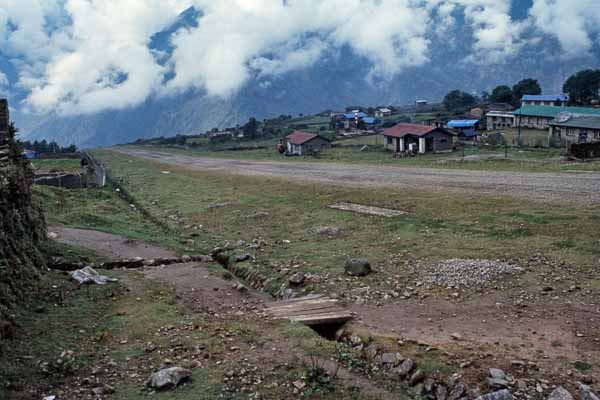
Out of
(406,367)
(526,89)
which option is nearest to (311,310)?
(406,367)

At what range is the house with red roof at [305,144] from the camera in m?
73.0

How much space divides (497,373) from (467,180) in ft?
84.5

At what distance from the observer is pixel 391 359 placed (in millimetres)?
10594

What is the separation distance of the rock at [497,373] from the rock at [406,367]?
139 cm

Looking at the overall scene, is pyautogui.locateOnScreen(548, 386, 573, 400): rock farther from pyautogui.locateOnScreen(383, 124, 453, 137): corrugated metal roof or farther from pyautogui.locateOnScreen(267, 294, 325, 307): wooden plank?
pyautogui.locateOnScreen(383, 124, 453, 137): corrugated metal roof

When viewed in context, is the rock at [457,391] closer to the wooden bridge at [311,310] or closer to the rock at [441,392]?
the rock at [441,392]

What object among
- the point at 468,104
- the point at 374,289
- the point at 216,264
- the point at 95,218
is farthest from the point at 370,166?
the point at 468,104

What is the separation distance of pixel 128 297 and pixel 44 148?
109 metres

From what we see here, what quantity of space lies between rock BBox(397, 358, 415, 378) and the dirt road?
53.4 ft

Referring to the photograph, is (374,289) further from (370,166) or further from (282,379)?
(370,166)

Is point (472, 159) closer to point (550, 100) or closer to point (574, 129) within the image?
point (574, 129)

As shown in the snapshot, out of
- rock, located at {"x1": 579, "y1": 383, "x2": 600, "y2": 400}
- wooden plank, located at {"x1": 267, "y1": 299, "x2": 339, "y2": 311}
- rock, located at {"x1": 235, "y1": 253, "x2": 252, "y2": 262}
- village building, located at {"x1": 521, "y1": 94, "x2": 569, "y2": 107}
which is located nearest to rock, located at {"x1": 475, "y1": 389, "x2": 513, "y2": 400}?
rock, located at {"x1": 579, "y1": 383, "x2": 600, "y2": 400}

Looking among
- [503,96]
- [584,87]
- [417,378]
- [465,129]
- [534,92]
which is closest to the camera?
[417,378]

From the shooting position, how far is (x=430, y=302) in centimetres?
1346
